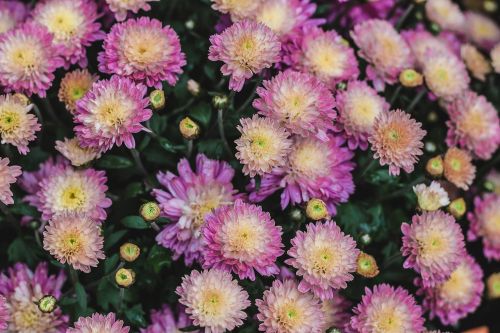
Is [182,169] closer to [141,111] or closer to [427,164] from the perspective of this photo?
[141,111]

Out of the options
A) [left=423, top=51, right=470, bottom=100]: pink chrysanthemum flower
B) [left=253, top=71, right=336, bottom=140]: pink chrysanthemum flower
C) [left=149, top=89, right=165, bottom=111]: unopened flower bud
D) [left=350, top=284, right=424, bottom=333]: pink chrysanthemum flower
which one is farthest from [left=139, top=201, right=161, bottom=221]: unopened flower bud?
[left=423, top=51, right=470, bottom=100]: pink chrysanthemum flower

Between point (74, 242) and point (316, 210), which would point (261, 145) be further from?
point (74, 242)

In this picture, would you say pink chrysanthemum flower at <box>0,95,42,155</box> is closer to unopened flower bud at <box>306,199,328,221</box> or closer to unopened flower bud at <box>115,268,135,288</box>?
unopened flower bud at <box>115,268,135,288</box>

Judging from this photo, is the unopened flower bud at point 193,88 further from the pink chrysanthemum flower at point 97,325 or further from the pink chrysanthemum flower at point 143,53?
the pink chrysanthemum flower at point 97,325

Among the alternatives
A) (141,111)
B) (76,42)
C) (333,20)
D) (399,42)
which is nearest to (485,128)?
(399,42)

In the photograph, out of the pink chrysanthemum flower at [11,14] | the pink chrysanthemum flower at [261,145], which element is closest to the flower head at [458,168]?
the pink chrysanthemum flower at [261,145]
